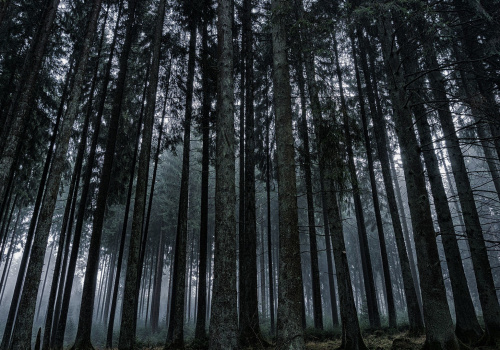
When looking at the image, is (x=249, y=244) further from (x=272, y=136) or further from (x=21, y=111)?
(x=21, y=111)

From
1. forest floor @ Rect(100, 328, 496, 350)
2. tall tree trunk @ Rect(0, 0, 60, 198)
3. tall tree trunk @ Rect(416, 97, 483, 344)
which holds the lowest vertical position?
forest floor @ Rect(100, 328, 496, 350)

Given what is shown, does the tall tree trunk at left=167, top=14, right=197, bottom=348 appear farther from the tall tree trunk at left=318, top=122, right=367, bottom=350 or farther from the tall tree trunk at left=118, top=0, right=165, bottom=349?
the tall tree trunk at left=318, top=122, right=367, bottom=350

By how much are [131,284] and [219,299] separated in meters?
4.74

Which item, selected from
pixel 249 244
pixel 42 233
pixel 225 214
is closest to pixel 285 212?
pixel 225 214

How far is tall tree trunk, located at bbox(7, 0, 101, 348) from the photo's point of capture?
7148 millimetres

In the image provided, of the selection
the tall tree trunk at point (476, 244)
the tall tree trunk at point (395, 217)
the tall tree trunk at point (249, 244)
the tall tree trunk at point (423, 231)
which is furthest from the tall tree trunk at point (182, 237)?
the tall tree trunk at point (476, 244)

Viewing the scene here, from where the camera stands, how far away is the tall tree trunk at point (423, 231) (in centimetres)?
555

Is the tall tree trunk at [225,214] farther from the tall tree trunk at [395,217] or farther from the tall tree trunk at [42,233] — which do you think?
the tall tree trunk at [395,217]

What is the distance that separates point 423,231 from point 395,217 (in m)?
6.84

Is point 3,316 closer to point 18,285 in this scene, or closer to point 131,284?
point 18,285

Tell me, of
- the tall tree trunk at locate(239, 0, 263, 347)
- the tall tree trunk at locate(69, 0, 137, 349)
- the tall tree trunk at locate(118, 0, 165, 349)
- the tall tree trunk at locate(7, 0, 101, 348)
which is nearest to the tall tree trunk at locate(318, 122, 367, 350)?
the tall tree trunk at locate(239, 0, 263, 347)

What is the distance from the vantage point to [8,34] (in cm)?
1251

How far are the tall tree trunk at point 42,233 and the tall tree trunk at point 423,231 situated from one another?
9068 millimetres

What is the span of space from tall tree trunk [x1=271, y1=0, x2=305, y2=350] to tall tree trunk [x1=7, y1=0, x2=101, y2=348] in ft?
20.9
